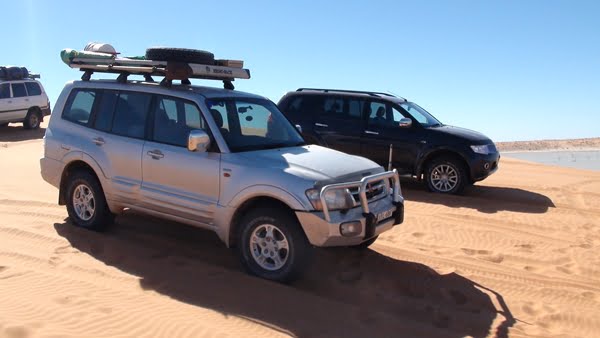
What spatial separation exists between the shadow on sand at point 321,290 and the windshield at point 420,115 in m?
5.14

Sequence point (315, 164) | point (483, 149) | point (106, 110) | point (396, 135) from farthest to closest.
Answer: point (396, 135)
point (483, 149)
point (106, 110)
point (315, 164)

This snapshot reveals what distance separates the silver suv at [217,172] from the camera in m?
5.55

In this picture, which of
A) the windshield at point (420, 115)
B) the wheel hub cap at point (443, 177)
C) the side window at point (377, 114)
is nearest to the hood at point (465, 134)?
the windshield at point (420, 115)

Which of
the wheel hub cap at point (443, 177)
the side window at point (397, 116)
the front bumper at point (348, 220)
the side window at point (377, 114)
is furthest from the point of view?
the side window at point (377, 114)

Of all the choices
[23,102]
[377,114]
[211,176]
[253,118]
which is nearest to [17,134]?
[23,102]

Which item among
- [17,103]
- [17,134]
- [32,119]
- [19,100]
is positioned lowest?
[17,134]

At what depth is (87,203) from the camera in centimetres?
731

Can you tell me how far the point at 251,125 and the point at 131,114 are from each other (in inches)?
58.6

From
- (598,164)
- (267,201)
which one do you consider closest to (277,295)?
(267,201)

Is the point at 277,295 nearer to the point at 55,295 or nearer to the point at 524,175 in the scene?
the point at 55,295

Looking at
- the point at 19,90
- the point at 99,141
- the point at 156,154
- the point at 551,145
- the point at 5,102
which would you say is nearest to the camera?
the point at 156,154

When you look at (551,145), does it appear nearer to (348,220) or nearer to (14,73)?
(14,73)

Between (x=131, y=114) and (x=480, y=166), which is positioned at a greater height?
(x=131, y=114)

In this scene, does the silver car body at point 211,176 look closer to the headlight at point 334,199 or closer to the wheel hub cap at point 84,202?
the headlight at point 334,199
